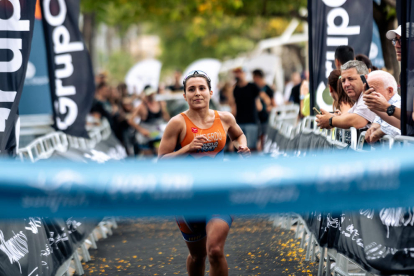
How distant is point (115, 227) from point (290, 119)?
579 centimetres

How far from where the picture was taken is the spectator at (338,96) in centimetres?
679

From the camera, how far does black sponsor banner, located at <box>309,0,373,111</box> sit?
26.8ft

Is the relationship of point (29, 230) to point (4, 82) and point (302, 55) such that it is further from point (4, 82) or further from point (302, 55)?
point (302, 55)

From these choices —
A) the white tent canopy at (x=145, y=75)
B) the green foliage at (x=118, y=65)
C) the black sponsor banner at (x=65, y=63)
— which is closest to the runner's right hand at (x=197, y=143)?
the black sponsor banner at (x=65, y=63)

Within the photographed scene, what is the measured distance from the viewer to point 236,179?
8.04 ft

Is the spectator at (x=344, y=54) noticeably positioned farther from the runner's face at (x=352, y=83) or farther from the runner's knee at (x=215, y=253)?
the runner's knee at (x=215, y=253)

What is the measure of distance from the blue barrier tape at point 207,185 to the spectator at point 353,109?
11.5 ft

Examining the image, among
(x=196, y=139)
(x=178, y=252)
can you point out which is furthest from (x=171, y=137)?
(x=178, y=252)

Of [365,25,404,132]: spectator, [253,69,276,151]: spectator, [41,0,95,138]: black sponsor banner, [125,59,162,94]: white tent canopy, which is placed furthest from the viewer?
[125,59,162,94]: white tent canopy

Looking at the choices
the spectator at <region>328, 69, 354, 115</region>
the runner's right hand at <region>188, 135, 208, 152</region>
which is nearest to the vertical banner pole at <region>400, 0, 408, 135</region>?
the runner's right hand at <region>188, 135, 208, 152</region>

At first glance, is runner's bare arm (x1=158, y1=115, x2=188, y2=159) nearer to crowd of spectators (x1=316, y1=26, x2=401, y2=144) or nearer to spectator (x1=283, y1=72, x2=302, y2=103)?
crowd of spectators (x1=316, y1=26, x2=401, y2=144)

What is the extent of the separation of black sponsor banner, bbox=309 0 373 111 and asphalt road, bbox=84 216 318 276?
6.61ft

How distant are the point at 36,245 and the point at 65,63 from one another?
419cm

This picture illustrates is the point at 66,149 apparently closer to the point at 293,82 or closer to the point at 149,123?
the point at 149,123
